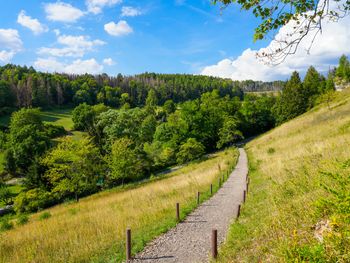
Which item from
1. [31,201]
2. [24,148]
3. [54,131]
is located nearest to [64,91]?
[54,131]

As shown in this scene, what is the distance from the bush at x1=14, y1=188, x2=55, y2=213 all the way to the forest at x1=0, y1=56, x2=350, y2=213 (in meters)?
0.10

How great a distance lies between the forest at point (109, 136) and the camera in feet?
94.7

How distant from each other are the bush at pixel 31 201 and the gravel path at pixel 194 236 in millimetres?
23169

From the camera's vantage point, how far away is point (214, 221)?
10.7 meters

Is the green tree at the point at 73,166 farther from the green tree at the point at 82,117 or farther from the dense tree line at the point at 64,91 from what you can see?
the dense tree line at the point at 64,91

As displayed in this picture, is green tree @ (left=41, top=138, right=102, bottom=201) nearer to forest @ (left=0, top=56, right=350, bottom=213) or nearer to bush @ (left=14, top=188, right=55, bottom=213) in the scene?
forest @ (left=0, top=56, right=350, bottom=213)

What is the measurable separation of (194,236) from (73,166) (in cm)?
2216

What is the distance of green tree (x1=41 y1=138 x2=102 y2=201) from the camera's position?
88.8ft

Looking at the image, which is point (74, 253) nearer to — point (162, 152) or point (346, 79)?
point (162, 152)

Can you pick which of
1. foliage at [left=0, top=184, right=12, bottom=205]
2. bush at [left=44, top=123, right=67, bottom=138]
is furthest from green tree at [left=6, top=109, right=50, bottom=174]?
bush at [left=44, top=123, right=67, bottom=138]

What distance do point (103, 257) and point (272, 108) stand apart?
84406mm

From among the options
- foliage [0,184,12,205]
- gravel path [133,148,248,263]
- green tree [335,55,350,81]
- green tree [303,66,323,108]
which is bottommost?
foliage [0,184,12,205]

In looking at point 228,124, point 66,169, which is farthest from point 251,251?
point 228,124

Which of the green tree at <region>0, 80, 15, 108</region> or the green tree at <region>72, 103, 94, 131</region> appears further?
the green tree at <region>0, 80, 15, 108</region>
